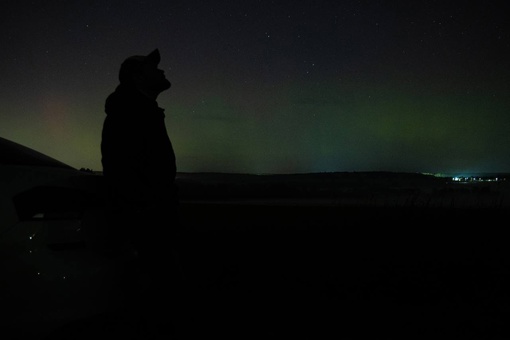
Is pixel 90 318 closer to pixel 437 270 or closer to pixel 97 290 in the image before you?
pixel 97 290

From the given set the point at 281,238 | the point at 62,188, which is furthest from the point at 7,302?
the point at 281,238

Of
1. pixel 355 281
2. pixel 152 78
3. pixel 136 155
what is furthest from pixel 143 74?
pixel 355 281

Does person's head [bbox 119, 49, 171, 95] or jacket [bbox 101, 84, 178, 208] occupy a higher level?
person's head [bbox 119, 49, 171, 95]

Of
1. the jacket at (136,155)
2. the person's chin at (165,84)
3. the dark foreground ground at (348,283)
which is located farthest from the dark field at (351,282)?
the person's chin at (165,84)

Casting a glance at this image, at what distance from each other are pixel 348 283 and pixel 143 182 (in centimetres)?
349

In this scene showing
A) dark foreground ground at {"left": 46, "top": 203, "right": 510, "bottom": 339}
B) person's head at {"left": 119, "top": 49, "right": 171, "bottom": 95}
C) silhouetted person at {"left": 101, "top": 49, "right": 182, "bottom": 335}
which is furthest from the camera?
dark foreground ground at {"left": 46, "top": 203, "right": 510, "bottom": 339}

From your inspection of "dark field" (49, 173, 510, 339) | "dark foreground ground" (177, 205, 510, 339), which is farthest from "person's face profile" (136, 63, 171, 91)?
"dark foreground ground" (177, 205, 510, 339)

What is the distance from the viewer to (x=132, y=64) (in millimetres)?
3109

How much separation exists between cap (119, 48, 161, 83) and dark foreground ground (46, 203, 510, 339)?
145cm

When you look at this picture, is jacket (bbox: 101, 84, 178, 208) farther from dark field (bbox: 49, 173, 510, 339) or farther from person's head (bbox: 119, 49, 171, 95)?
dark field (bbox: 49, 173, 510, 339)

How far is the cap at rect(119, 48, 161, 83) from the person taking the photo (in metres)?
3.11

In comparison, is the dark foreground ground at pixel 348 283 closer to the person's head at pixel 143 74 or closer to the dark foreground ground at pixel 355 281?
the dark foreground ground at pixel 355 281

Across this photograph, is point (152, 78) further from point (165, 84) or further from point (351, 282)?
point (351, 282)

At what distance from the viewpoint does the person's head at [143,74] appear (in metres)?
3.11
